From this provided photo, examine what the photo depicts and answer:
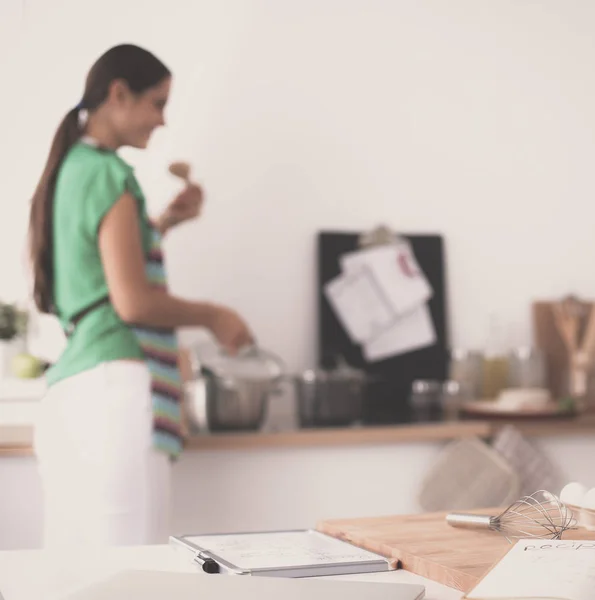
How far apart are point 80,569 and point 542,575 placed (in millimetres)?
455

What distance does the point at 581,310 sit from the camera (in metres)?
3.15

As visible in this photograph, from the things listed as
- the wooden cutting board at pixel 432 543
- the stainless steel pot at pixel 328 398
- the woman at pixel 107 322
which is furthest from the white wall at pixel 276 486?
the wooden cutting board at pixel 432 543

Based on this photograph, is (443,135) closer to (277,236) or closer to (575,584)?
(277,236)

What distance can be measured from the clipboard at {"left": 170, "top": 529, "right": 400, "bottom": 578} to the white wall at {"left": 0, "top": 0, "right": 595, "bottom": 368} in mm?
1796

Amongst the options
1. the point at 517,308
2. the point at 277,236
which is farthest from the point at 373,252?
the point at 517,308

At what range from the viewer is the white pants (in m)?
1.83

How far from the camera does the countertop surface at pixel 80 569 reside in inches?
35.0

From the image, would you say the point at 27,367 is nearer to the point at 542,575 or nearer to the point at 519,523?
the point at 519,523

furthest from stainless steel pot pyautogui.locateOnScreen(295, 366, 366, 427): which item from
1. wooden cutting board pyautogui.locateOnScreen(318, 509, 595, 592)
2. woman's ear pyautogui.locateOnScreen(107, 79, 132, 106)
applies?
wooden cutting board pyautogui.locateOnScreen(318, 509, 595, 592)

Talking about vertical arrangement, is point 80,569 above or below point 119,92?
below

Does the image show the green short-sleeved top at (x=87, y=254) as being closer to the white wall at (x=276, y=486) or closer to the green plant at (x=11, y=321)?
the white wall at (x=276, y=486)

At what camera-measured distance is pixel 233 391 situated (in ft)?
8.21

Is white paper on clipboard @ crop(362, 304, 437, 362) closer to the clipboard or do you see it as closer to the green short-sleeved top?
the green short-sleeved top

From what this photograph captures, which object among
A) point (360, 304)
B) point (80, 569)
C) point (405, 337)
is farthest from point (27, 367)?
point (80, 569)
